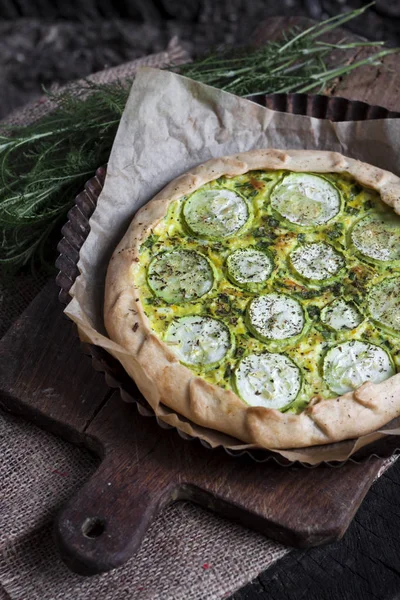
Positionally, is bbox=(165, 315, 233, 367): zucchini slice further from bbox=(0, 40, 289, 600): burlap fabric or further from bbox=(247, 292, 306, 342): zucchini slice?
bbox=(0, 40, 289, 600): burlap fabric

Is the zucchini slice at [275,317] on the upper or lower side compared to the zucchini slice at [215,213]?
lower

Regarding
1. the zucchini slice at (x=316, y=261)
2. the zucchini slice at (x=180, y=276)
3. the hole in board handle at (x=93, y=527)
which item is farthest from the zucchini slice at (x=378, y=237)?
the hole in board handle at (x=93, y=527)

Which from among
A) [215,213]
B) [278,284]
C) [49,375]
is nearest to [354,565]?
[278,284]

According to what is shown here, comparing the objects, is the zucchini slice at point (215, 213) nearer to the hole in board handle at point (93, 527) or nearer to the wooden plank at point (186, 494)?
the wooden plank at point (186, 494)

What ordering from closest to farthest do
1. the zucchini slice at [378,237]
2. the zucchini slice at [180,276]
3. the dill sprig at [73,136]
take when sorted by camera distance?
1. the zucchini slice at [180,276]
2. the zucchini slice at [378,237]
3. the dill sprig at [73,136]

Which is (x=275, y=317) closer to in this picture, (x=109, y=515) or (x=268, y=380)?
(x=268, y=380)

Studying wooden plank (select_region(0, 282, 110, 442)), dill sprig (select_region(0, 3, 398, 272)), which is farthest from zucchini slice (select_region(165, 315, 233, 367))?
dill sprig (select_region(0, 3, 398, 272))
